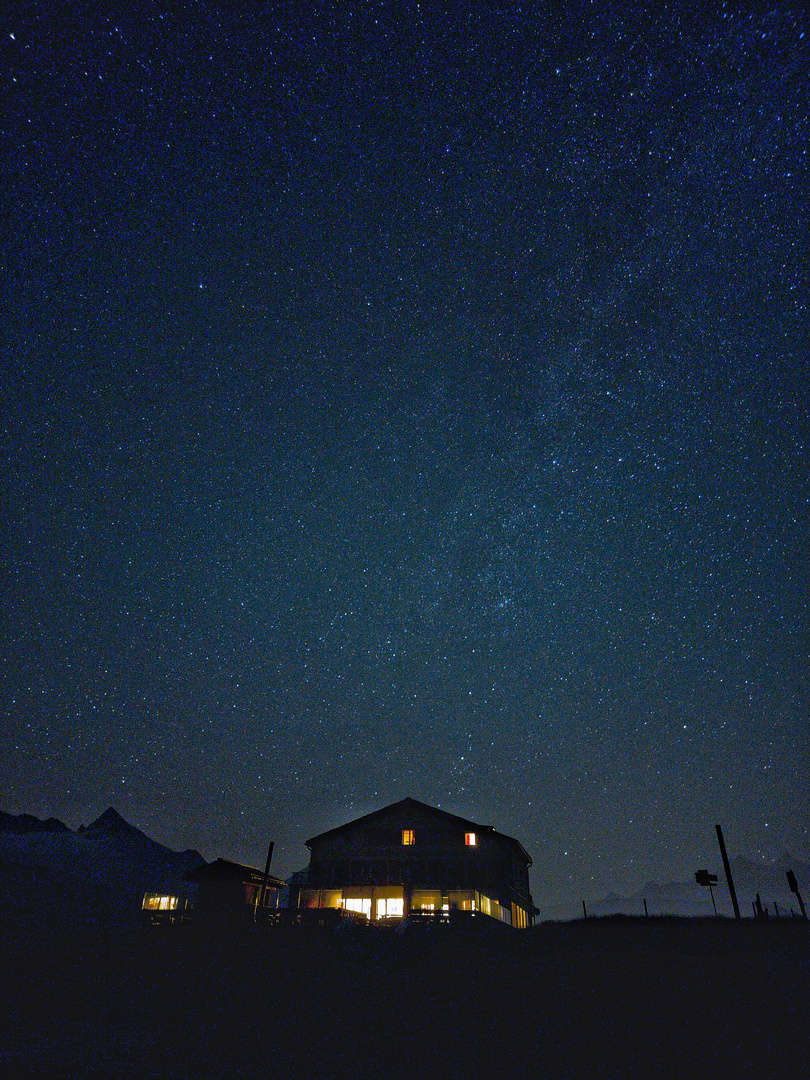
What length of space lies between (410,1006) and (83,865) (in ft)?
420

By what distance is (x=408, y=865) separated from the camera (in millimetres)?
37938

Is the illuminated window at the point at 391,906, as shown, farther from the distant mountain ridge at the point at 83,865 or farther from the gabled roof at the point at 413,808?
the distant mountain ridge at the point at 83,865

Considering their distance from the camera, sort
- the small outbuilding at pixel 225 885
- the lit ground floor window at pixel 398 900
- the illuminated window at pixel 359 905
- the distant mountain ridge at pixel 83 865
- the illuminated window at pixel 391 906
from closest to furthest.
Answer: the lit ground floor window at pixel 398 900
the illuminated window at pixel 391 906
the illuminated window at pixel 359 905
the small outbuilding at pixel 225 885
the distant mountain ridge at pixel 83 865

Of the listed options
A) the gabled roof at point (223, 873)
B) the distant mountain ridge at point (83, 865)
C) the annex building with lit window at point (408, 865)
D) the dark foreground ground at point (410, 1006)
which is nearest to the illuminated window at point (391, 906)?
the annex building with lit window at point (408, 865)

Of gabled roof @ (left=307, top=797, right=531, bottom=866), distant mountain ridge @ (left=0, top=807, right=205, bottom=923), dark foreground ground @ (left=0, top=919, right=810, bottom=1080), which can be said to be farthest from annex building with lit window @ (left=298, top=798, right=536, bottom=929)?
distant mountain ridge @ (left=0, top=807, right=205, bottom=923)

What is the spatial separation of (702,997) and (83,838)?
163882 millimetres

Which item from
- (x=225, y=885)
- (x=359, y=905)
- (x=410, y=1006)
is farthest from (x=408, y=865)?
(x=410, y=1006)

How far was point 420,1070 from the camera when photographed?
A: 1327cm

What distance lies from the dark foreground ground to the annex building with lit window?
47.5ft

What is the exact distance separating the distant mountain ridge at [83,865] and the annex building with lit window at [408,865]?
97.1 ft

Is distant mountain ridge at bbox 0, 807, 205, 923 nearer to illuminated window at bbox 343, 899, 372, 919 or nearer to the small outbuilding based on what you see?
the small outbuilding

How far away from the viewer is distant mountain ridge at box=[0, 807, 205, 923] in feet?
258

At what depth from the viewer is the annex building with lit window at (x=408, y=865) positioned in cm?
3750

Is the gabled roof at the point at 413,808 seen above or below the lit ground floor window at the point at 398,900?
above
